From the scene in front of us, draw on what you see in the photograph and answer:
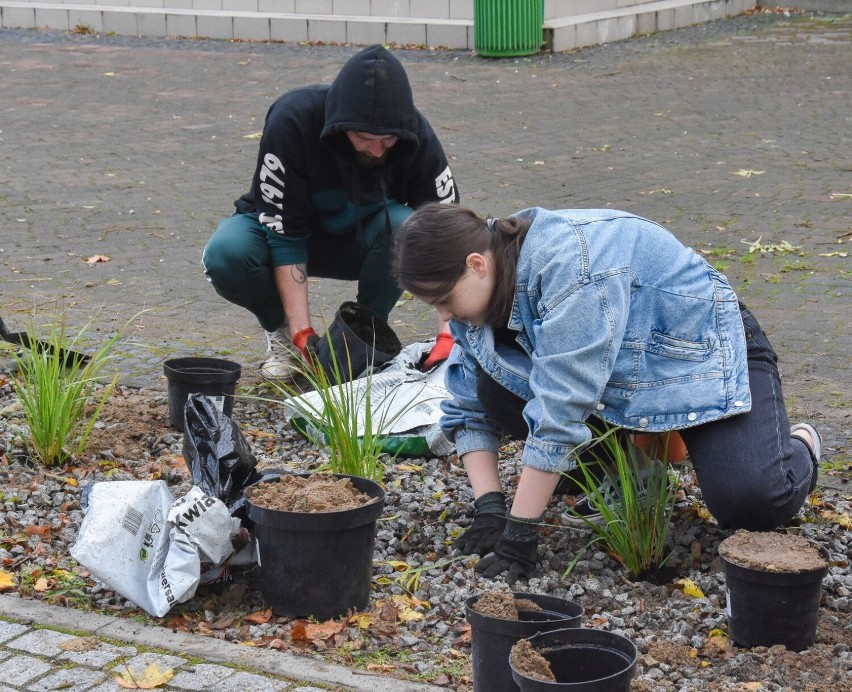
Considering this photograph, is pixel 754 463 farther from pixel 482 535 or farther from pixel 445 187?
pixel 445 187

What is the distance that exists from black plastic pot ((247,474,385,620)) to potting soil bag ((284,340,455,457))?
1.02 meters

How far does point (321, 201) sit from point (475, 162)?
14.1 ft

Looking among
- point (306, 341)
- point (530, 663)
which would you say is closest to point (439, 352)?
point (306, 341)

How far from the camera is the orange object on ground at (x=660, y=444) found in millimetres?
3568

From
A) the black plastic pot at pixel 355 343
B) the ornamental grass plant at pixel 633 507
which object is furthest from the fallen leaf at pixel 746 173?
the ornamental grass plant at pixel 633 507

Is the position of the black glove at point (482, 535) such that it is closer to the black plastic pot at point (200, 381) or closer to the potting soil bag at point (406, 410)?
the potting soil bag at point (406, 410)

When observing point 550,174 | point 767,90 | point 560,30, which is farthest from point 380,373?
point 560,30

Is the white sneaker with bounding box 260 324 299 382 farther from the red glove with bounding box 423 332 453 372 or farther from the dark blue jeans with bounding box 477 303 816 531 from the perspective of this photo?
the dark blue jeans with bounding box 477 303 816 531

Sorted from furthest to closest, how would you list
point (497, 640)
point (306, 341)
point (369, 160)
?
1. point (306, 341)
2. point (369, 160)
3. point (497, 640)

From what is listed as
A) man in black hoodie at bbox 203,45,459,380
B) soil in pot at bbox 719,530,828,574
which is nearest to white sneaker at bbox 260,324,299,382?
man in black hoodie at bbox 203,45,459,380

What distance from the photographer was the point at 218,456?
134 inches

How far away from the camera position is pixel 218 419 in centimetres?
354

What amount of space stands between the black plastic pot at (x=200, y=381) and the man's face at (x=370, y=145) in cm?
93

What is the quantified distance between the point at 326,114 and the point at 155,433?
1.35m
